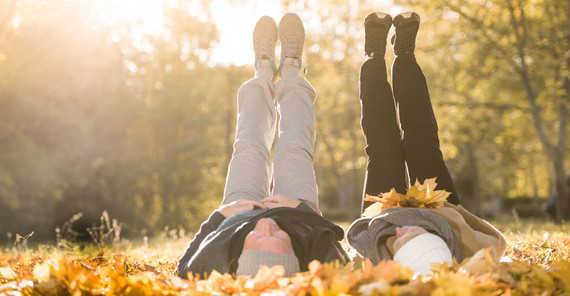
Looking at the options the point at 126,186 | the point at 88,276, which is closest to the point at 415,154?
the point at 88,276

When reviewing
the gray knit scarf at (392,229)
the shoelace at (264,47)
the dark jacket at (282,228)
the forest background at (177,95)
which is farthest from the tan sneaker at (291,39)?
the forest background at (177,95)

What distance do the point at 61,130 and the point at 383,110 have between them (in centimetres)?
1213

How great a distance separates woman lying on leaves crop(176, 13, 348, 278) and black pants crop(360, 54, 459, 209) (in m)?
0.50

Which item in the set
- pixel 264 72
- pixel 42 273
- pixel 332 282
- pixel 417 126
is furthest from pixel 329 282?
pixel 264 72

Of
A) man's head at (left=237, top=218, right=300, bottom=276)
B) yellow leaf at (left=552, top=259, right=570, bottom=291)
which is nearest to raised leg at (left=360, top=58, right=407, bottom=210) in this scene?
man's head at (left=237, top=218, right=300, bottom=276)

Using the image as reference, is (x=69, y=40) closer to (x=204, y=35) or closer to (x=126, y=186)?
(x=126, y=186)

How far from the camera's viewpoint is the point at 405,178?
3580 mm

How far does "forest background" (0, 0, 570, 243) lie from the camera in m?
10.3

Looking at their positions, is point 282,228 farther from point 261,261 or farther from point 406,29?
point 406,29

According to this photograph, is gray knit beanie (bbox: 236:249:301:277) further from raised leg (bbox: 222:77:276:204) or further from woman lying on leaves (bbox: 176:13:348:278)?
raised leg (bbox: 222:77:276:204)

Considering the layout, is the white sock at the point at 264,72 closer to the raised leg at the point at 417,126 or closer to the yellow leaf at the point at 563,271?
the raised leg at the point at 417,126

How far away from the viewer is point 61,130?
13406mm

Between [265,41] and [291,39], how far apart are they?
26cm

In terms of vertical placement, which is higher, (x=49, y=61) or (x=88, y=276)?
(x=49, y=61)
